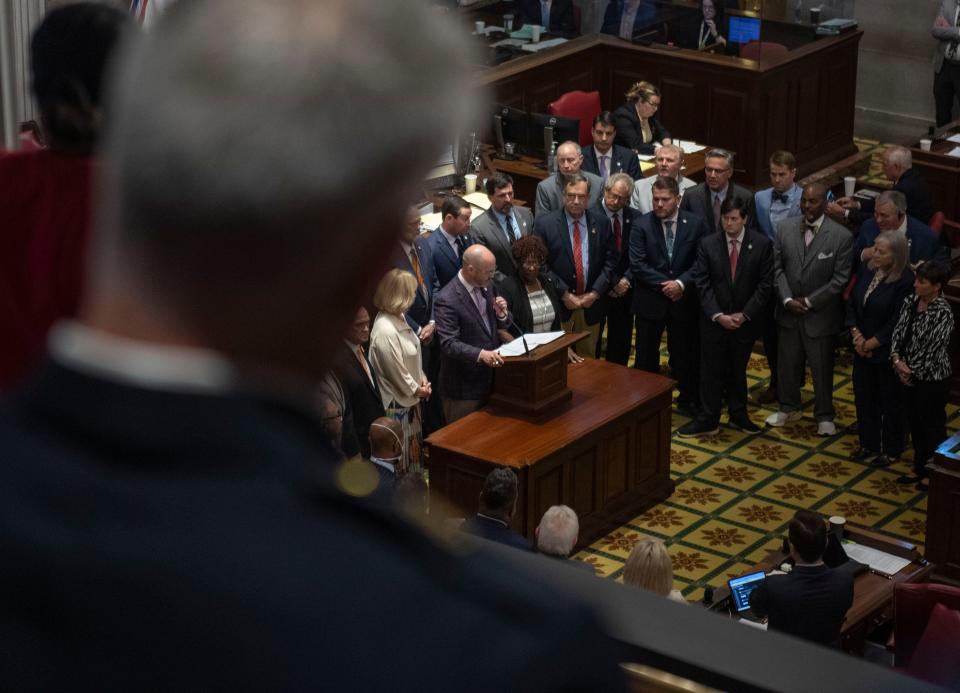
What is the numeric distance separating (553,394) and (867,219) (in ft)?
11.0

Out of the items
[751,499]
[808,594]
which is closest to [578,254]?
[751,499]

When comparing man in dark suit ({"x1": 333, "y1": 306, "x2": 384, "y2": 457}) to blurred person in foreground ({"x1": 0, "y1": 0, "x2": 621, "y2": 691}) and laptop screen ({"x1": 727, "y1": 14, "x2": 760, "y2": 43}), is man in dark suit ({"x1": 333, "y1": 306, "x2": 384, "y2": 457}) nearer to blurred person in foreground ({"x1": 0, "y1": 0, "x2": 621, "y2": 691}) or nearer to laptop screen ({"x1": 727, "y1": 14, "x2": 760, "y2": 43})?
blurred person in foreground ({"x1": 0, "y1": 0, "x2": 621, "y2": 691})

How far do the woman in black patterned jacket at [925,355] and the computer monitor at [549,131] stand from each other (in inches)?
149

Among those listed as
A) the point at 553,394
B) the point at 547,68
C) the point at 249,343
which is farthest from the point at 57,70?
the point at 547,68

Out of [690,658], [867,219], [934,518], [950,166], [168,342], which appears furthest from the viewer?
[950,166]

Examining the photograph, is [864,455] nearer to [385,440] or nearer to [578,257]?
[578,257]

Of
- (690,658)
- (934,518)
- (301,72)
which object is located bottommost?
(934,518)

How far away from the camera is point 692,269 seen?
1007 cm

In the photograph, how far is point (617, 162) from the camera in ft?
38.2

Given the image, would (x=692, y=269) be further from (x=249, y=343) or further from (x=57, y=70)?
(x=249, y=343)

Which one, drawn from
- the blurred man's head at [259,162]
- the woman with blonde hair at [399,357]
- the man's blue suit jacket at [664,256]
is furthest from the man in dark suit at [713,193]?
the blurred man's head at [259,162]

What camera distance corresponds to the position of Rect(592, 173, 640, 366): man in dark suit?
10.3 metres

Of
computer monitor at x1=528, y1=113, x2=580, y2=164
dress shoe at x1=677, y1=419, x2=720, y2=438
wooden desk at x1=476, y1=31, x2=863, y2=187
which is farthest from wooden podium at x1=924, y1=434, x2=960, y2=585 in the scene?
wooden desk at x1=476, y1=31, x2=863, y2=187

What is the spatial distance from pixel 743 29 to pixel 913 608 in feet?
29.7
